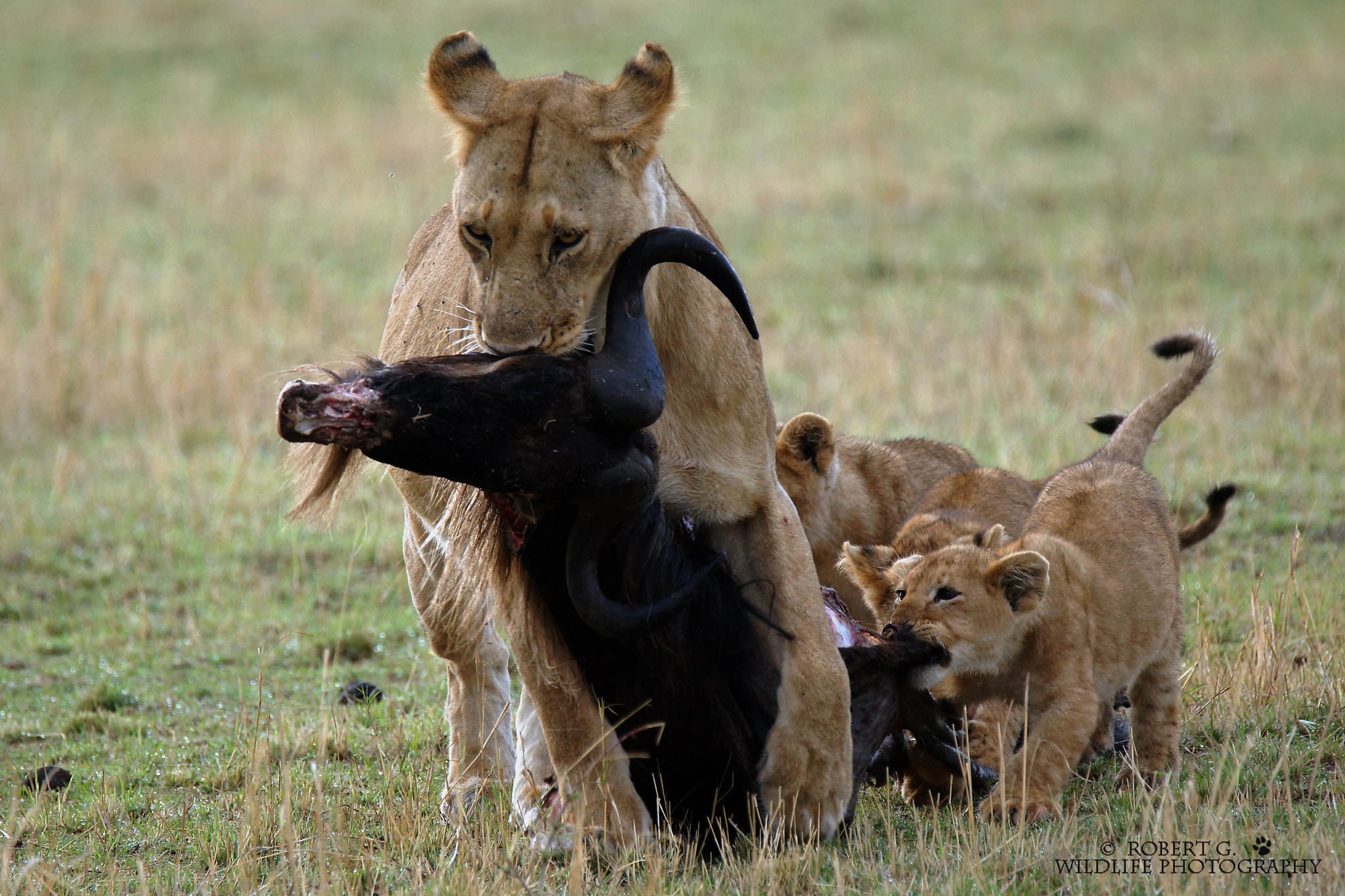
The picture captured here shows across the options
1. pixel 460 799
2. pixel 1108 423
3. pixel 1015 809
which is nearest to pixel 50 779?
pixel 460 799

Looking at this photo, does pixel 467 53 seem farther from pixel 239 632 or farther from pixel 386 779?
pixel 239 632

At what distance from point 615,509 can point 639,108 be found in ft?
3.34

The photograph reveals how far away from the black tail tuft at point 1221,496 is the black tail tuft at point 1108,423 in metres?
0.43

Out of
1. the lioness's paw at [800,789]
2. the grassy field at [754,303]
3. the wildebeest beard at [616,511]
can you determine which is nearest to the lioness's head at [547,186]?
the wildebeest beard at [616,511]

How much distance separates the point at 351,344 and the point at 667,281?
673 cm

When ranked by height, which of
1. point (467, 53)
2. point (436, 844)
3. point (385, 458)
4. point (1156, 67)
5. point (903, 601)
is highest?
point (1156, 67)

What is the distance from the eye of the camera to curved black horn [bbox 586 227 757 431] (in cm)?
312

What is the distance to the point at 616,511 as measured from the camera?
3287 mm

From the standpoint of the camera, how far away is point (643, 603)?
11.5ft

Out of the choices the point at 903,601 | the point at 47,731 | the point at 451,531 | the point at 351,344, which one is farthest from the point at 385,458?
the point at 351,344

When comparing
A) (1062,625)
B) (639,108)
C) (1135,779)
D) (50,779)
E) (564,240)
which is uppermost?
(639,108)

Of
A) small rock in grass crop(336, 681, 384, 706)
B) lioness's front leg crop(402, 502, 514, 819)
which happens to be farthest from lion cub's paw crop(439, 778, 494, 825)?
small rock in grass crop(336, 681, 384, 706)

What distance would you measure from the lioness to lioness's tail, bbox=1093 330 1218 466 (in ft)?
5.66

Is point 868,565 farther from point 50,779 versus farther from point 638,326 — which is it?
point 50,779
